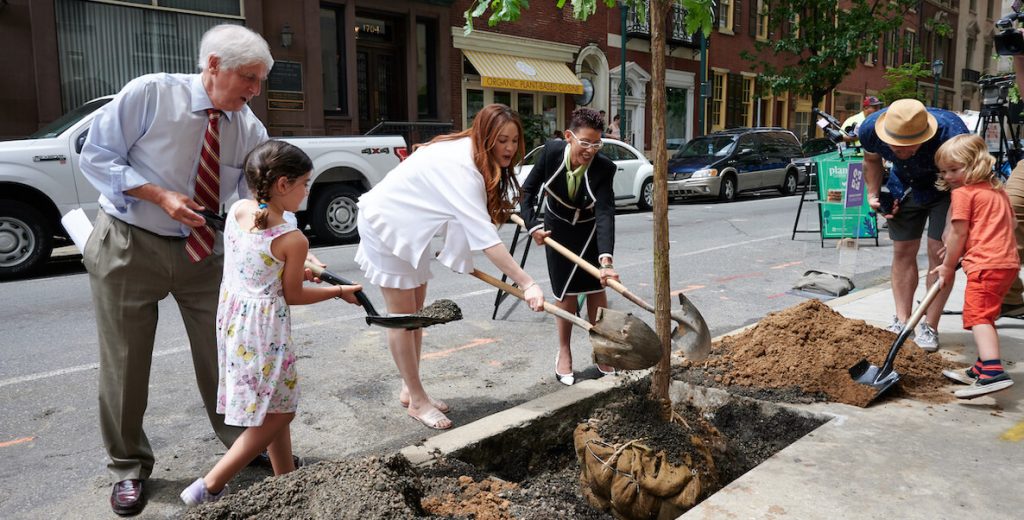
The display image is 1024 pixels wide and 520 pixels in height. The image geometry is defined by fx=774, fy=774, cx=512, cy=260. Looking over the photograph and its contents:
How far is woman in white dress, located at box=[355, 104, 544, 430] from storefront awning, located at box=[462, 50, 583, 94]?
56.3 feet

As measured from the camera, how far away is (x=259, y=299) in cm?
289

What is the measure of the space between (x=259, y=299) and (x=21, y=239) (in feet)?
24.3

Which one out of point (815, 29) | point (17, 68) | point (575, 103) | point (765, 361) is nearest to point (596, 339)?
point (765, 361)

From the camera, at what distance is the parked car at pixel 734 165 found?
719 inches

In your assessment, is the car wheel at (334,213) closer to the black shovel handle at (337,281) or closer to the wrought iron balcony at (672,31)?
the black shovel handle at (337,281)

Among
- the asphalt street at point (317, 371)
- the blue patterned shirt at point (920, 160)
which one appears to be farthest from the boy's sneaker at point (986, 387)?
the asphalt street at point (317, 371)

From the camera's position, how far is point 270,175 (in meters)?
2.86

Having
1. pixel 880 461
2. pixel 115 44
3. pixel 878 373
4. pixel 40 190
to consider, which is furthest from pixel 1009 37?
pixel 115 44

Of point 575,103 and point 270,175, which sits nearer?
point 270,175

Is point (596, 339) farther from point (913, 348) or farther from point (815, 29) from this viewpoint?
point (815, 29)

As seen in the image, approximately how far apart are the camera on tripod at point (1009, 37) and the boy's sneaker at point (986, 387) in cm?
206

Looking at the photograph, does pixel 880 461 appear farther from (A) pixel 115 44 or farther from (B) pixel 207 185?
(A) pixel 115 44

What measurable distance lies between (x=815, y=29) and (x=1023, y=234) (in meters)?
21.7

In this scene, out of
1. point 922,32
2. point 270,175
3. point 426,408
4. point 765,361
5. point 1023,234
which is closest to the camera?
point 270,175
